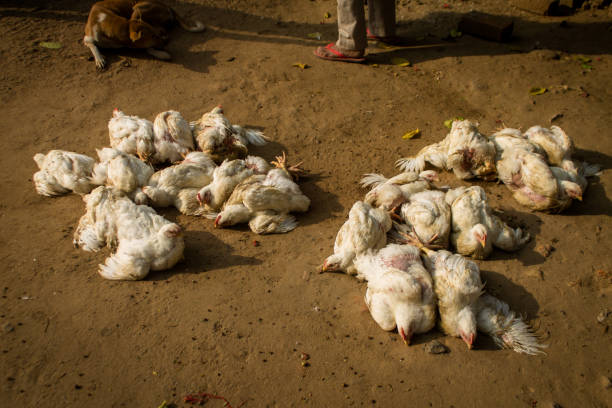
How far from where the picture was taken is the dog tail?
7.46 m

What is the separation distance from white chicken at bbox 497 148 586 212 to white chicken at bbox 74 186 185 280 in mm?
3318

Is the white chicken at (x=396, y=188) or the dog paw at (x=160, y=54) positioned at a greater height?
the dog paw at (x=160, y=54)

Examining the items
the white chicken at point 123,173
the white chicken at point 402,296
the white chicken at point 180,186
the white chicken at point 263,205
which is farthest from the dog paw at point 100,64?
the white chicken at point 402,296

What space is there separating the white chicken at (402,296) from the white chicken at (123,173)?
2.47 m

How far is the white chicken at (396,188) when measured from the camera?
12.7ft

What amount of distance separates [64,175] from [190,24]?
4.40 metres

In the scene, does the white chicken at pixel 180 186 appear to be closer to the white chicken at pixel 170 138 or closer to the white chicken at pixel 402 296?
the white chicken at pixel 170 138

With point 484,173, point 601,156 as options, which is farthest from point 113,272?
point 601,156

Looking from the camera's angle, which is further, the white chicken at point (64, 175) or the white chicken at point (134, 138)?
the white chicken at point (134, 138)

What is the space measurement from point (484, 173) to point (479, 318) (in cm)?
188

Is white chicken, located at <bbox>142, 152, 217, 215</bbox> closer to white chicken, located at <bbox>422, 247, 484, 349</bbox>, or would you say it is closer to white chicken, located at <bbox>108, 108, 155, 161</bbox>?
white chicken, located at <bbox>108, 108, 155, 161</bbox>

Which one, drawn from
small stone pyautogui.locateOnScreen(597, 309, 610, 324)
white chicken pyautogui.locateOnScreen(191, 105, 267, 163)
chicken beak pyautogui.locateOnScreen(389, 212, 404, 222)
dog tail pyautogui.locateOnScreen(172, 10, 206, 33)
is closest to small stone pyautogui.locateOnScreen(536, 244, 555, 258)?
small stone pyautogui.locateOnScreen(597, 309, 610, 324)

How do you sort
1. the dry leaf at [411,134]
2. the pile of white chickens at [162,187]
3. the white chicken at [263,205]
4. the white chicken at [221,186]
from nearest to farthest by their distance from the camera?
the pile of white chickens at [162,187]
the white chicken at [263,205]
the white chicken at [221,186]
the dry leaf at [411,134]

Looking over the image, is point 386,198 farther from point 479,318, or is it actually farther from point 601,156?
point 601,156
